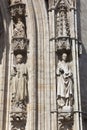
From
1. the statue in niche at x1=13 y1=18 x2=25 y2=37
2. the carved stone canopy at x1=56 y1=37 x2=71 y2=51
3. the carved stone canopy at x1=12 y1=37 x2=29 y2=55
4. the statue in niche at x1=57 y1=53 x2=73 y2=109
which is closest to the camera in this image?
the statue in niche at x1=57 y1=53 x2=73 y2=109

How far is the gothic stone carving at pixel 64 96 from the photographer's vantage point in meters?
7.97

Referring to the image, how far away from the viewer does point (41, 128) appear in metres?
8.07

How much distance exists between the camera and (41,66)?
866 centimetres

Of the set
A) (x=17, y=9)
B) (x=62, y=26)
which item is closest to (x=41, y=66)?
(x=62, y=26)

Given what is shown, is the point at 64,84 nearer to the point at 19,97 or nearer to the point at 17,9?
the point at 19,97

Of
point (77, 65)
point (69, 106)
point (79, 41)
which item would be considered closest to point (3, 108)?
point (69, 106)

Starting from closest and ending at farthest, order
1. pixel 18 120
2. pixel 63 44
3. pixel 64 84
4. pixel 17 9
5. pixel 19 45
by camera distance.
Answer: pixel 18 120, pixel 64 84, pixel 63 44, pixel 19 45, pixel 17 9

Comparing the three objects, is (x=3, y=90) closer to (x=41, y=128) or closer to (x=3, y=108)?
(x=3, y=108)

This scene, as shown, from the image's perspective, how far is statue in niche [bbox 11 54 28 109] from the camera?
26.6ft

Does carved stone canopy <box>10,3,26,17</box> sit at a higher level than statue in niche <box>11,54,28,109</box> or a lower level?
higher

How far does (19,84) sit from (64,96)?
1.16 metres

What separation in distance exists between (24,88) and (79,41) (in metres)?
2.05

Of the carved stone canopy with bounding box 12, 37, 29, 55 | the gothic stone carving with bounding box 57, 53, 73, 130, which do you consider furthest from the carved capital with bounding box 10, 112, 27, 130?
the carved stone canopy with bounding box 12, 37, 29, 55

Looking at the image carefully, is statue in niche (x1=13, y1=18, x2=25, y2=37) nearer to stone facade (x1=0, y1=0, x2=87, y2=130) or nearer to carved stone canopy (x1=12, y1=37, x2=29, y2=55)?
stone facade (x1=0, y1=0, x2=87, y2=130)
